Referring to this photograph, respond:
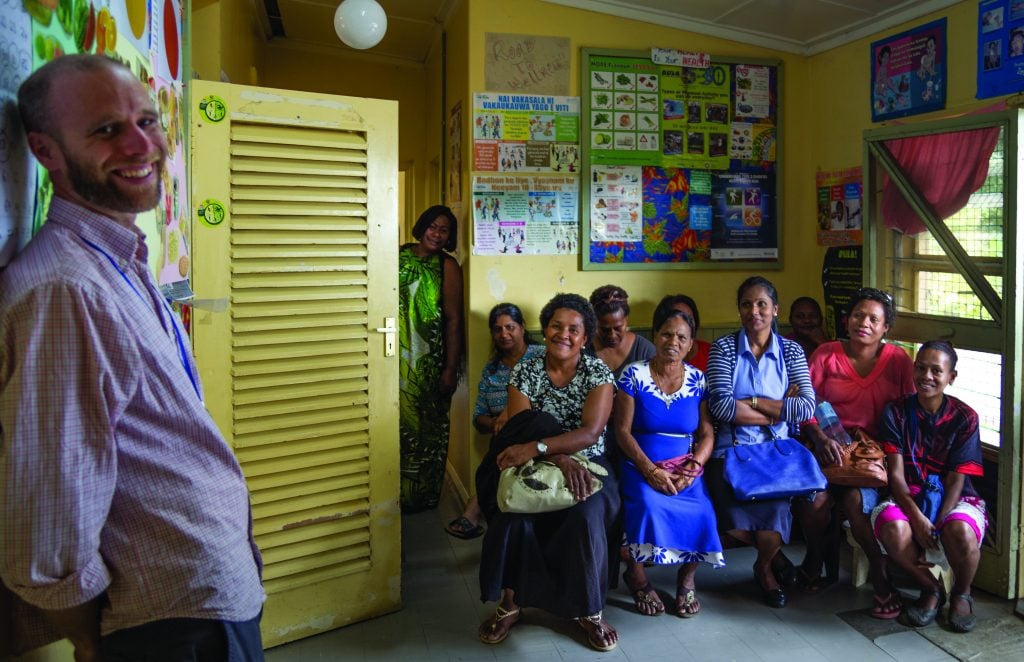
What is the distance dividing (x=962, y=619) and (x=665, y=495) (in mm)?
1051

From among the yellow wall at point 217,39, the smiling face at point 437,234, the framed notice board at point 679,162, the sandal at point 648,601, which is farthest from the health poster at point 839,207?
the yellow wall at point 217,39

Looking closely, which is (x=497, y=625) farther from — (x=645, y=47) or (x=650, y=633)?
(x=645, y=47)

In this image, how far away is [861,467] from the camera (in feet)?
8.93

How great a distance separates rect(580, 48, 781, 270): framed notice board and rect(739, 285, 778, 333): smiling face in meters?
0.87

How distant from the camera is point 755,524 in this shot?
2.73 m

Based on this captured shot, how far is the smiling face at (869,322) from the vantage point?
9.54 ft

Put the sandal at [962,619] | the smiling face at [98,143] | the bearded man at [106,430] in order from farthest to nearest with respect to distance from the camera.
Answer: the sandal at [962,619], the smiling face at [98,143], the bearded man at [106,430]

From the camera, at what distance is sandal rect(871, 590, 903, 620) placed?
2.63 meters

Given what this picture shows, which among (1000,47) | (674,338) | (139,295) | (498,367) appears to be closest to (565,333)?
(674,338)

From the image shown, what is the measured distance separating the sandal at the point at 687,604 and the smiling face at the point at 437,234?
1901 mm

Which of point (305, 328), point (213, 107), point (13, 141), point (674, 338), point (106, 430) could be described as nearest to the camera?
point (106, 430)

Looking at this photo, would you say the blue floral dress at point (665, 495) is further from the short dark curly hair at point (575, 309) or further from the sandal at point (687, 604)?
the short dark curly hair at point (575, 309)

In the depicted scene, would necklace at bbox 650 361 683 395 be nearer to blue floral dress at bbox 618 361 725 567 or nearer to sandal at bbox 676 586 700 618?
blue floral dress at bbox 618 361 725 567

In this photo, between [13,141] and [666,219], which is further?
[666,219]
